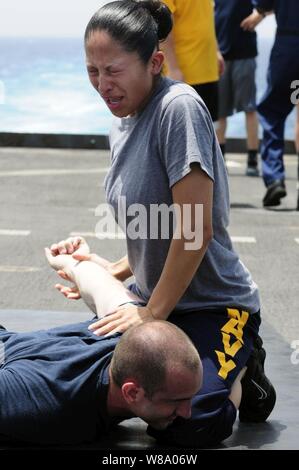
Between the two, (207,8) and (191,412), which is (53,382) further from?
(207,8)

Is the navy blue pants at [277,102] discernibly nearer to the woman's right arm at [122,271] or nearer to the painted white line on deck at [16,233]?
the painted white line on deck at [16,233]

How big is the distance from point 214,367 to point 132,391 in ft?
1.19

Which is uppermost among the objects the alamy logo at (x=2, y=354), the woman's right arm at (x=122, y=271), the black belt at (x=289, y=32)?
the woman's right arm at (x=122, y=271)

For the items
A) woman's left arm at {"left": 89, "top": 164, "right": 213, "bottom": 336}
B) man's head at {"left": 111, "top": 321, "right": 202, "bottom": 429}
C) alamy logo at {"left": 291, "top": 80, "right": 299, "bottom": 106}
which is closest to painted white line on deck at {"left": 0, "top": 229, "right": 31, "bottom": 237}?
alamy logo at {"left": 291, "top": 80, "right": 299, "bottom": 106}

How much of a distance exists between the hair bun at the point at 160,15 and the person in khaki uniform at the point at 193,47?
421cm

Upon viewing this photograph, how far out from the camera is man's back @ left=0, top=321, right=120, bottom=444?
362 cm

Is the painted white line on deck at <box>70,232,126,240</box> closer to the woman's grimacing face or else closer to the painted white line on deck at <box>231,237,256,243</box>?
the painted white line on deck at <box>231,237,256,243</box>

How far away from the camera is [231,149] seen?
14195 mm

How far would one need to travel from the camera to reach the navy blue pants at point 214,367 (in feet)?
12.0

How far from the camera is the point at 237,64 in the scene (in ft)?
37.9

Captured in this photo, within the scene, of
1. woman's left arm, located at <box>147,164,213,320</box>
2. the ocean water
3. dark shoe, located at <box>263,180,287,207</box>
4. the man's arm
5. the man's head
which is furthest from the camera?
the ocean water

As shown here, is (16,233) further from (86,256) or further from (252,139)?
(252,139)

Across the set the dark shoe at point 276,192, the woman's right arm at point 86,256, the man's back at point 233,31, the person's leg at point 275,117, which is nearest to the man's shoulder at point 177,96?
the woman's right arm at point 86,256

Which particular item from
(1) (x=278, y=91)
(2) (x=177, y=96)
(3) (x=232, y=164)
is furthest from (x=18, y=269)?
(3) (x=232, y=164)
